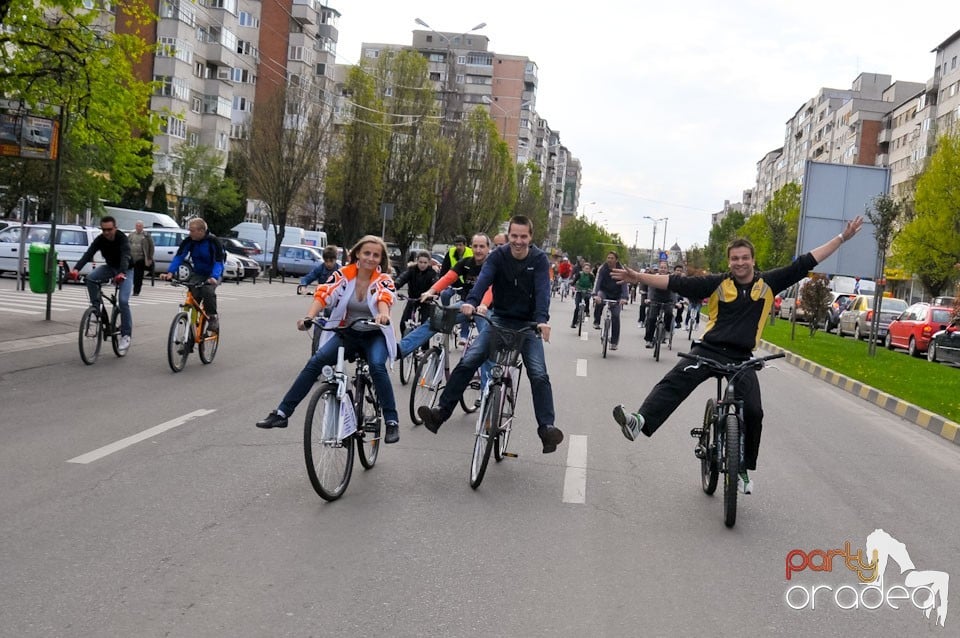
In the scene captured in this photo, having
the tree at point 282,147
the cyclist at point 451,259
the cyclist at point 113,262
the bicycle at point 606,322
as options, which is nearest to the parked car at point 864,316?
the bicycle at point 606,322

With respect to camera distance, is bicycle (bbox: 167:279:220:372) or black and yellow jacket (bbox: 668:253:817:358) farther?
bicycle (bbox: 167:279:220:372)

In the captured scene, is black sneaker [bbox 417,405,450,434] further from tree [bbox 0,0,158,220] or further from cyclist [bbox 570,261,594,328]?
cyclist [bbox 570,261,594,328]

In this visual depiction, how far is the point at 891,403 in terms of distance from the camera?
49.5 feet

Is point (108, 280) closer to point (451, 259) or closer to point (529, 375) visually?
point (451, 259)

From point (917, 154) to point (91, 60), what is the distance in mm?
85914

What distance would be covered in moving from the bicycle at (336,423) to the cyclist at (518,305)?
72 centimetres

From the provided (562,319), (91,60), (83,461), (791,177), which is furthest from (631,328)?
(791,177)

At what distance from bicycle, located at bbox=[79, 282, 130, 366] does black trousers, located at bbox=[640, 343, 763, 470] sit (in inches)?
308

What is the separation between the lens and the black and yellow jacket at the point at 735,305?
7.12 m

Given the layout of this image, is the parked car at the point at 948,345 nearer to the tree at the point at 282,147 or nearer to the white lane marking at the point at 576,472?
the white lane marking at the point at 576,472

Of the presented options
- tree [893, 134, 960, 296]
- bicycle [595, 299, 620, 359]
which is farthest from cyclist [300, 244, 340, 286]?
tree [893, 134, 960, 296]

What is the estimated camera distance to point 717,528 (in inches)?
256

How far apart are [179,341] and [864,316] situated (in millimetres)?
26886

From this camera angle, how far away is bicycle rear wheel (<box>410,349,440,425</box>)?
9.73 metres
